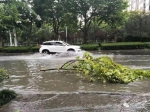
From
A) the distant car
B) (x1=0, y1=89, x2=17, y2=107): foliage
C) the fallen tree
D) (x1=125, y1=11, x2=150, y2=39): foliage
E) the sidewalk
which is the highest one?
(x1=125, y1=11, x2=150, y2=39): foliage

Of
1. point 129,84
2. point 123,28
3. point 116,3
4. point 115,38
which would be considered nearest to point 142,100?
point 129,84

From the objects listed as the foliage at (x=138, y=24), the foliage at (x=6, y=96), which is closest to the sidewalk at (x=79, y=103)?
the foliage at (x=6, y=96)

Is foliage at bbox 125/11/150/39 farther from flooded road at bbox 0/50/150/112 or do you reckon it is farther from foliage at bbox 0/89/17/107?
foliage at bbox 0/89/17/107

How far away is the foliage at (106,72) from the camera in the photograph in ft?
30.5

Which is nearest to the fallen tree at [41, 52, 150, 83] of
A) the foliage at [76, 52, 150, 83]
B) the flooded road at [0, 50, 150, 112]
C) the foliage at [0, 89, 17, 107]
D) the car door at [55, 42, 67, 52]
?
the foliage at [76, 52, 150, 83]

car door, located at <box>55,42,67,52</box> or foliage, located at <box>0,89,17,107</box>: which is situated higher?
car door, located at <box>55,42,67,52</box>

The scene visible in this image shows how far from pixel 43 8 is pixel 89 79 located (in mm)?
28779

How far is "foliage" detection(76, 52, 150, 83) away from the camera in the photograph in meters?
9.29

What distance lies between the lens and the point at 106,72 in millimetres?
9414

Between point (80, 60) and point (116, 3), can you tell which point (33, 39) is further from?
point (80, 60)

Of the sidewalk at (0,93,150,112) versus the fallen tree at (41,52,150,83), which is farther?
the fallen tree at (41,52,150,83)

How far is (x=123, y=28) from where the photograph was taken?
38.9 m

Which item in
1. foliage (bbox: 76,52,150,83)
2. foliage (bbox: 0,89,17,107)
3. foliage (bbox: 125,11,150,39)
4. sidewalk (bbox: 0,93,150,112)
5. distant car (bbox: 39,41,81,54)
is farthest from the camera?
foliage (bbox: 125,11,150,39)

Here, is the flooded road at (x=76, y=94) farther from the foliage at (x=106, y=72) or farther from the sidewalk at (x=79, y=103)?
the foliage at (x=106, y=72)
